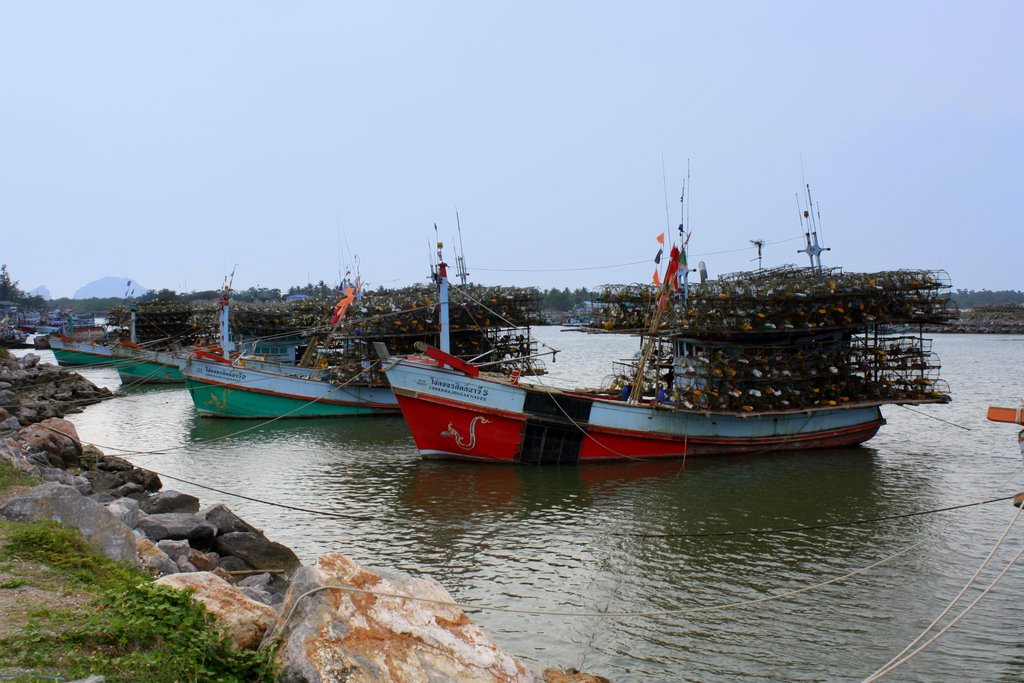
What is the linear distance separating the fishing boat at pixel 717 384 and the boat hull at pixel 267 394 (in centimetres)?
920

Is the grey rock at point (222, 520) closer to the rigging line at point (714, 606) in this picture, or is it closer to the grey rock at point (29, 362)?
the rigging line at point (714, 606)

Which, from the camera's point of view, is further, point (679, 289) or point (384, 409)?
point (384, 409)

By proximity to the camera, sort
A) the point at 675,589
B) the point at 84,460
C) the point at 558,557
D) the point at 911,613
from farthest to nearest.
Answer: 1. the point at 84,460
2. the point at 558,557
3. the point at 675,589
4. the point at 911,613

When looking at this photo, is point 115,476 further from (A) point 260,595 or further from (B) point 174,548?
(A) point 260,595

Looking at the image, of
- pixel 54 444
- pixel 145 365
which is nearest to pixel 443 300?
pixel 54 444

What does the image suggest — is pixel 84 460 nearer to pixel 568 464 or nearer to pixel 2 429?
pixel 2 429

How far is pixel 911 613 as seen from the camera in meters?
11.6

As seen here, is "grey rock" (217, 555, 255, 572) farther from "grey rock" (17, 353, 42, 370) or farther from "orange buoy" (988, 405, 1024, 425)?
"grey rock" (17, 353, 42, 370)

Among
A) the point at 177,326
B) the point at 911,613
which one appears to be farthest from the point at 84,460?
the point at 177,326

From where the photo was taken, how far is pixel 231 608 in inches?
279

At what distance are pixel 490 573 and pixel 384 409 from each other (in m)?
18.9

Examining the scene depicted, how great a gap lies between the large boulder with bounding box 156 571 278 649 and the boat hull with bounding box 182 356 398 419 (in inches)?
910

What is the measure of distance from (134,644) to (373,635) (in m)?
1.78

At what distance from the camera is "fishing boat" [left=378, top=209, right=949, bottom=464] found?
2131 cm
